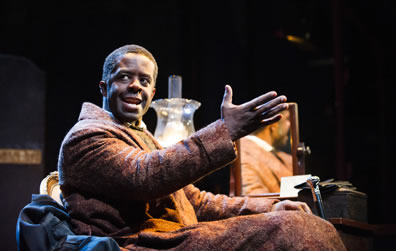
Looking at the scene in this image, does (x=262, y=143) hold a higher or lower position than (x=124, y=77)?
lower

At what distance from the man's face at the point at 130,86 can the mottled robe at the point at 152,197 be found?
4.4 inches

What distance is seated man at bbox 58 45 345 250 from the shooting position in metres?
1.53

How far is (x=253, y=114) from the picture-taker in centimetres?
164

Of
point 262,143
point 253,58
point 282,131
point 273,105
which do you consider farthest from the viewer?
point 253,58

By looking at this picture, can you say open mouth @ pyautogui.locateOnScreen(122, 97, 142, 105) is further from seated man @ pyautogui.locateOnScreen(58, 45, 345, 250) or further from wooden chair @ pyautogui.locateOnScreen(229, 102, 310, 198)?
wooden chair @ pyautogui.locateOnScreen(229, 102, 310, 198)

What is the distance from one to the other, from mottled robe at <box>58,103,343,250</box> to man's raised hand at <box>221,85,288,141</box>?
0.12 ft

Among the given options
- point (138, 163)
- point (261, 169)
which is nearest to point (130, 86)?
point (138, 163)

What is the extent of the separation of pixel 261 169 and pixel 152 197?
1.57 meters

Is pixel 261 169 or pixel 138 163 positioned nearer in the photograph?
pixel 138 163

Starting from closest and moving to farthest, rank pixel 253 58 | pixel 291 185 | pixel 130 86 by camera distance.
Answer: pixel 130 86
pixel 291 185
pixel 253 58

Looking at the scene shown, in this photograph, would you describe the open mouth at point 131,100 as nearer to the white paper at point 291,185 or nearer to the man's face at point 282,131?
the white paper at point 291,185

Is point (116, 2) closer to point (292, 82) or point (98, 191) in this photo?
point (292, 82)

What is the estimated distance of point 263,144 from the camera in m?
3.21

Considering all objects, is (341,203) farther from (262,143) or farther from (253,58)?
(253,58)
